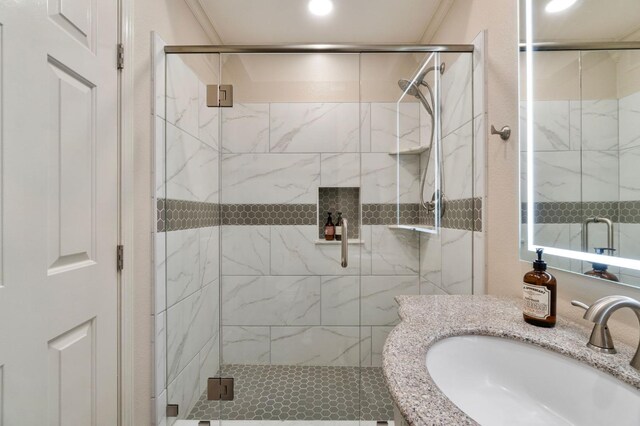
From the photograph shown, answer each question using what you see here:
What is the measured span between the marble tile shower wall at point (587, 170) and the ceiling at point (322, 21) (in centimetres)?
116

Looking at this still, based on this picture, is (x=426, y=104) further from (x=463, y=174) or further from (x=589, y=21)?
(x=589, y=21)

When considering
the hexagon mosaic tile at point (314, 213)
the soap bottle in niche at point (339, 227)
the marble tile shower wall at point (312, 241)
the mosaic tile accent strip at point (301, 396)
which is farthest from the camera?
the soap bottle in niche at point (339, 227)

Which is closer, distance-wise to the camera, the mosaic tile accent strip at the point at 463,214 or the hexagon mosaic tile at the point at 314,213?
the mosaic tile accent strip at the point at 463,214

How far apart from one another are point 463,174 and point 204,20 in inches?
73.6

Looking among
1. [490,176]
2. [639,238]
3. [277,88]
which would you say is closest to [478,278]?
[490,176]

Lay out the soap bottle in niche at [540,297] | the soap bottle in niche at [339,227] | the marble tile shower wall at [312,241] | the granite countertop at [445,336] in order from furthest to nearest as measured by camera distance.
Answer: the soap bottle in niche at [339,227]
the marble tile shower wall at [312,241]
the soap bottle in niche at [540,297]
the granite countertop at [445,336]

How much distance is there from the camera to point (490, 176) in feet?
4.22

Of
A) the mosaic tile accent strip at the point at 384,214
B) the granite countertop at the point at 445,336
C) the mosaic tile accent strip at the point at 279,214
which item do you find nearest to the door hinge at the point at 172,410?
the mosaic tile accent strip at the point at 279,214

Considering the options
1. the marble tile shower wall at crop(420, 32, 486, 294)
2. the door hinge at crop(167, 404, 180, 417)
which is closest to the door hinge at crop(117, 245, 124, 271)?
the door hinge at crop(167, 404, 180, 417)

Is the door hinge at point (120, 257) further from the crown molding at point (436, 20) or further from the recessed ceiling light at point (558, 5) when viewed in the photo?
the crown molding at point (436, 20)

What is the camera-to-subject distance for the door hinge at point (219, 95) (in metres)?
1.58

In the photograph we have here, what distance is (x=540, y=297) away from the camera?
0.80 meters

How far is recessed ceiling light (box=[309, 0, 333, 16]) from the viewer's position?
5.64ft

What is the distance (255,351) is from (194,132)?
141cm
